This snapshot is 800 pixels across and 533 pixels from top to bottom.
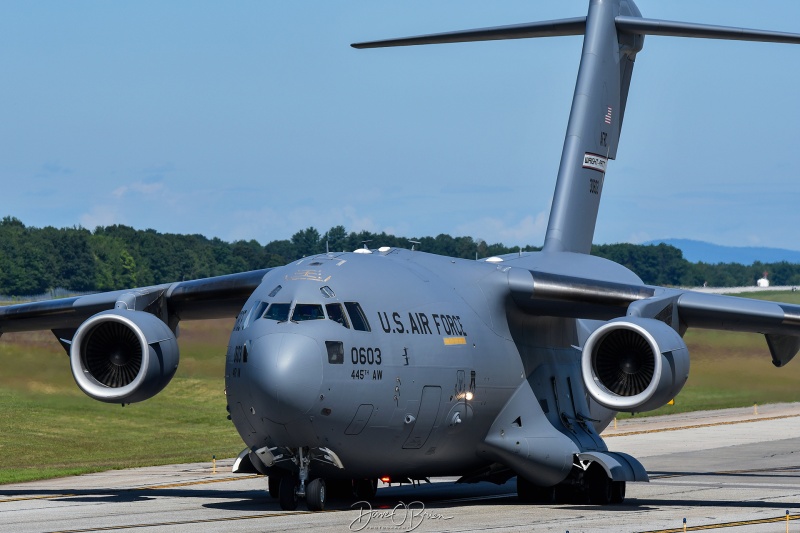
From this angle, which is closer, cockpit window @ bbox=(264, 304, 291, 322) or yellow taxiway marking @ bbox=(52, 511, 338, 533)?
yellow taxiway marking @ bbox=(52, 511, 338, 533)

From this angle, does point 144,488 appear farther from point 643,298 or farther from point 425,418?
point 643,298

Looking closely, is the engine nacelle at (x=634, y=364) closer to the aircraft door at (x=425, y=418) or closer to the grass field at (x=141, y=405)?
the aircraft door at (x=425, y=418)

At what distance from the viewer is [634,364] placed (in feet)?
59.0

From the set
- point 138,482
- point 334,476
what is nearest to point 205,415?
point 138,482

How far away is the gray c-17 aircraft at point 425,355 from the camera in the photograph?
16.4 meters

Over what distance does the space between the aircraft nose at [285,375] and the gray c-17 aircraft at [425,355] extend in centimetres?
2

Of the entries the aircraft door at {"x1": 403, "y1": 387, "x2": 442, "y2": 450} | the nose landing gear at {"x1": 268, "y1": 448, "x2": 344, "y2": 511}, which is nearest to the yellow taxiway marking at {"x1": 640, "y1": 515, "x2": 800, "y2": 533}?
the aircraft door at {"x1": 403, "y1": 387, "x2": 442, "y2": 450}

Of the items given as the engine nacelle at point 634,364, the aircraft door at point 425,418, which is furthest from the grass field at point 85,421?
the engine nacelle at point 634,364

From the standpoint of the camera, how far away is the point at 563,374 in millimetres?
20688

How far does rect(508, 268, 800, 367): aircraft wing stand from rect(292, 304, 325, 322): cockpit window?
12.6ft

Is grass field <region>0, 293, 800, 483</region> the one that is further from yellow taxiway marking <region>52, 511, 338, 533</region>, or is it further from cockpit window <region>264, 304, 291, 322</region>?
cockpit window <region>264, 304, 291, 322</region>

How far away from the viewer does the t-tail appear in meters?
23.8

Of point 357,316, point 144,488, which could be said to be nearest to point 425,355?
point 357,316

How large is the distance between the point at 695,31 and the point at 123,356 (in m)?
10.7
